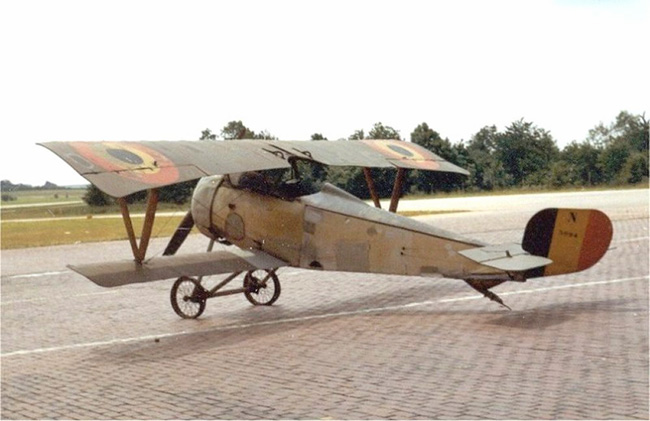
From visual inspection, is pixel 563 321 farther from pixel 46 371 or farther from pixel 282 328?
pixel 46 371

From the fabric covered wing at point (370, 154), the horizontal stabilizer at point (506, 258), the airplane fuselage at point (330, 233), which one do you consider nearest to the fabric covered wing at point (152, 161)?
the airplane fuselage at point (330, 233)

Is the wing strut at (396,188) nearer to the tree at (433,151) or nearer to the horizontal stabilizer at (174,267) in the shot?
the horizontal stabilizer at (174,267)

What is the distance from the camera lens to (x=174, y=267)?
44.0 ft

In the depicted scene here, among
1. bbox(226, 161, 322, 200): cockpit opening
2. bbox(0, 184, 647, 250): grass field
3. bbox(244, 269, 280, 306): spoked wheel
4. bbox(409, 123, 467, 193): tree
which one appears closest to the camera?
bbox(226, 161, 322, 200): cockpit opening

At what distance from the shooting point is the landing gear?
14.8 metres

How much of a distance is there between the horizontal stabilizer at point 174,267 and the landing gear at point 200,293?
365 mm

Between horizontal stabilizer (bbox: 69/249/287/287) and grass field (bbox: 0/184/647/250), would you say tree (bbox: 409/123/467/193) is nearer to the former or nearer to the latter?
grass field (bbox: 0/184/647/250)

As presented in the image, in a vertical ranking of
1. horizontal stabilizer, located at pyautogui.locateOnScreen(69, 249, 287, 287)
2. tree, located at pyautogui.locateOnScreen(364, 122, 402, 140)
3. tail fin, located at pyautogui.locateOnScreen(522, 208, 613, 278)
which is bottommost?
horizontal stabilizer, located at pyautogui.locateOnScreen(69, 249, 287, 287)

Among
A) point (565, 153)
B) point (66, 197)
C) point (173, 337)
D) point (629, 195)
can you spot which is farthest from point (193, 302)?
point (66, 197)

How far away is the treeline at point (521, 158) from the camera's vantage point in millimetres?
23719

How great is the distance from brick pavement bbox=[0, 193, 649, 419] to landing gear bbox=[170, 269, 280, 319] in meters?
0.26

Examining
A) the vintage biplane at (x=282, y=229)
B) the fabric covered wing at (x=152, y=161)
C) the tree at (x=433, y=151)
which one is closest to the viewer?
the fabric covered wing at (x=152, y=161)

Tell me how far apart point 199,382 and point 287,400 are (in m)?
1.49

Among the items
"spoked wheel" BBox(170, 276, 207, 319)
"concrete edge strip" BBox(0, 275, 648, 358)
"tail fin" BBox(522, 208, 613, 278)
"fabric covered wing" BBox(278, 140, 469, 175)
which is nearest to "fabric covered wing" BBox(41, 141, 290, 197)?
"fabric covered wing" BBox(278, 140, 469, 175)
